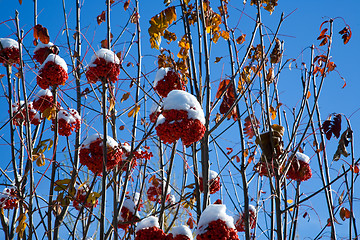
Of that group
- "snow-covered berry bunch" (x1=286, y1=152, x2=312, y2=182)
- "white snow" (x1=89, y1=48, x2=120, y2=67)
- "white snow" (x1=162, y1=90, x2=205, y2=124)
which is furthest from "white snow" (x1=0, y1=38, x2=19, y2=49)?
"snow-covered berry bunch" (x1=286, y1=152, x2=312, y2=182)

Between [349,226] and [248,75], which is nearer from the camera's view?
[349,226]

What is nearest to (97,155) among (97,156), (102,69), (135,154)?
(97,156)

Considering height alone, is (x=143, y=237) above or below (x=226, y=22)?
below

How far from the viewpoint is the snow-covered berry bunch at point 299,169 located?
122 inches

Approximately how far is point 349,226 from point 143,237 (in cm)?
162

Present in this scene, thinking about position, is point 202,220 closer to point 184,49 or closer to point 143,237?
point 143,237

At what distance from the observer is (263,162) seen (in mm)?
2965

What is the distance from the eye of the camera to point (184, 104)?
219 cm

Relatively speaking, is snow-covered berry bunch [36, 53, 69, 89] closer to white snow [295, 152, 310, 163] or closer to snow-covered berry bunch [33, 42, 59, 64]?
snow-covered berry bunch [33, 42, 59, 64]

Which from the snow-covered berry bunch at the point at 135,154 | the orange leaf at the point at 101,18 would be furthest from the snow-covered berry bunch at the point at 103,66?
the orange leaf at the point at 101,18

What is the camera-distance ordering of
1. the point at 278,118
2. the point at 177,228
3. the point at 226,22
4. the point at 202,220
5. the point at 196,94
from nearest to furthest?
the point at 202,220 → the point at 177,228 → the point at 196,94 → the point at 226,22 → the point at 278,118

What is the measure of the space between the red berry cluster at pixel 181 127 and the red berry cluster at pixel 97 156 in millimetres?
535

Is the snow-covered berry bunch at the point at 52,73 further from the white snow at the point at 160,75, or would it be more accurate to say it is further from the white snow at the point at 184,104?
the white snow at the point at 184,104

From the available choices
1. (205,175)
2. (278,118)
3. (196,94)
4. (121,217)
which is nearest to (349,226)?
(278,118)
